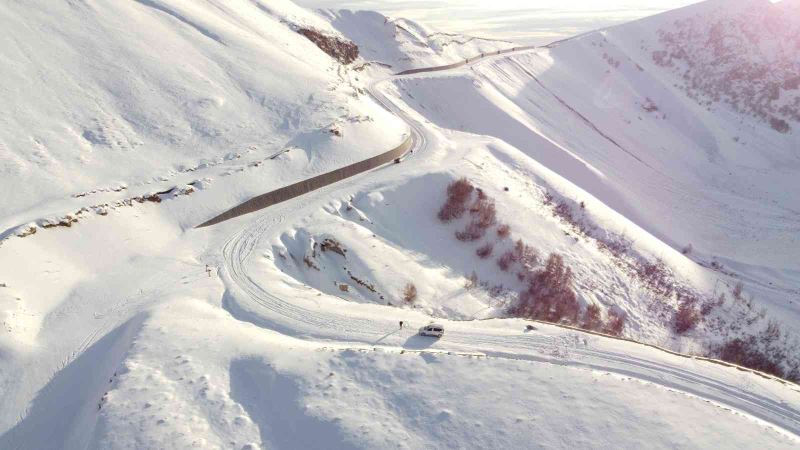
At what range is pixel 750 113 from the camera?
60.9m

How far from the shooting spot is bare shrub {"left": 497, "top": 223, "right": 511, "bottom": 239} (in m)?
26.0

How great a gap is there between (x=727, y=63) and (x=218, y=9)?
64174mm

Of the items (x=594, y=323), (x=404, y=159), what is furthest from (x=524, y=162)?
(x=594, y=323)

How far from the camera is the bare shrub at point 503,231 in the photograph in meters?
26.0

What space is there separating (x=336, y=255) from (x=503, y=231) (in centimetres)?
929

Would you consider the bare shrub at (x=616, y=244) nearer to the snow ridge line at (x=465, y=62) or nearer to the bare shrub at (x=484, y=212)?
the bare shrub at (x=484, y=212)

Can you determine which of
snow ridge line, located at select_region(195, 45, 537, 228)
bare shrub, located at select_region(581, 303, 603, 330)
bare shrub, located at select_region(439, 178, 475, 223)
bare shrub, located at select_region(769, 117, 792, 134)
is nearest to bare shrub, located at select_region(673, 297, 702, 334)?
bare shrub, located at select_region(581, 303, 603, 330)

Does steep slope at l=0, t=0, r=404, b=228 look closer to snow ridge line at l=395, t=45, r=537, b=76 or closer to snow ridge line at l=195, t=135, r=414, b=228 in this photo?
snow ridge line at l=195, t=135, r=414, b=228

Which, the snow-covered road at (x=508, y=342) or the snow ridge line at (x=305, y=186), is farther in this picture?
the snow ridge line at (x=305, y=186)

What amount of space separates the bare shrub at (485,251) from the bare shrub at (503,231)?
81 centimetres

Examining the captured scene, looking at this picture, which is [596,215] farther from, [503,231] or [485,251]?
[485,251]

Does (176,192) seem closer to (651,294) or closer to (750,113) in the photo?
(651,294)

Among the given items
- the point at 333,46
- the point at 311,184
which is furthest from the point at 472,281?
the point at 333,46

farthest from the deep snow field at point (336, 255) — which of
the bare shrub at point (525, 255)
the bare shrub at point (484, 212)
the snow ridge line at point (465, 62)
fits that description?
the snow ridge line at point (465, 62)
